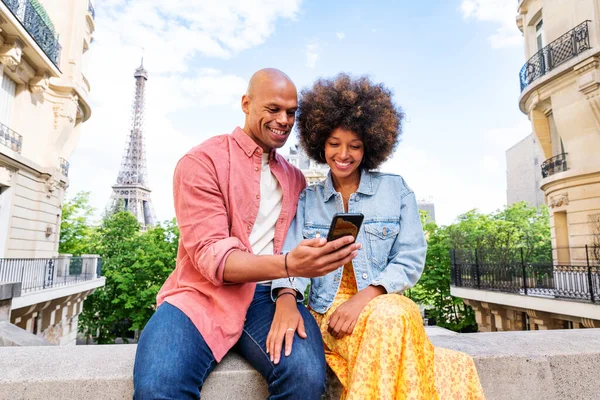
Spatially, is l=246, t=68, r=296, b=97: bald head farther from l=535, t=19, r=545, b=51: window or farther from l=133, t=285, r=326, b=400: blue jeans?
l=535, t=19, r=545, b=51: window

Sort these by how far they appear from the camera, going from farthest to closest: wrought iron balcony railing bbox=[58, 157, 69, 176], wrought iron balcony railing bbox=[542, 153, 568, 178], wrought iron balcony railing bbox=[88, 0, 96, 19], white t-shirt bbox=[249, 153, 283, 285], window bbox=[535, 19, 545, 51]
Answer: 1. wrought iron balcony railing bbox=[88, 0, 96, 19]
2. wrought iron balcony railing bbox=[58, 157, 69, 176]
3. window bbox=[535, 19, 545, 51]
4. wrought iron balcony railing bbox=[542, 153, 568, 178]
5. white t-shirt bbox=[249, 153, 283, 285]

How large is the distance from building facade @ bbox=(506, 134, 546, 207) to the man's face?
4911 centimetres

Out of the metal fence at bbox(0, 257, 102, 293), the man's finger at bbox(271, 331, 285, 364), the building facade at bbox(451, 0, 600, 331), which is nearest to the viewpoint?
the man's finger at bbox(271, 331, 285, 364)

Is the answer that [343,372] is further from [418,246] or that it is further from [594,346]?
[594,346]

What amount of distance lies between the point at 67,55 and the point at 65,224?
509 inches

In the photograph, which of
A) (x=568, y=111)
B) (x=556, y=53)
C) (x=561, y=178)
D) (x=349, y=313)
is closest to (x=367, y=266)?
(x=349, y=313)

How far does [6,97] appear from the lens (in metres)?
12.3

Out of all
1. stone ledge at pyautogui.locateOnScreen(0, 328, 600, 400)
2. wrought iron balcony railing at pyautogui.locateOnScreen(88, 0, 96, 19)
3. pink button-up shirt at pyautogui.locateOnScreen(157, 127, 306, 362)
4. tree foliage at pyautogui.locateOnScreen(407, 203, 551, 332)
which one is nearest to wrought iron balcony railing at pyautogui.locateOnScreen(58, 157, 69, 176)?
wrought iron balcony railing at pyautogui.locateOnScreen(88, 0, 96, 19)

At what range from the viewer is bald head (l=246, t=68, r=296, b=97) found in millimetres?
2176

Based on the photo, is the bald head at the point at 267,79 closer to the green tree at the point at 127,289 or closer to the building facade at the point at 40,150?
the building facade at the point at 40,150

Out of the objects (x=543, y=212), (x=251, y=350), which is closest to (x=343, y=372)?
(x=251, y=350)

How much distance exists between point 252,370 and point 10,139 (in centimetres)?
1387

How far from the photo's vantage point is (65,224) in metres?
24.9

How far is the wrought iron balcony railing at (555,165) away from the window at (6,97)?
17.8 m
